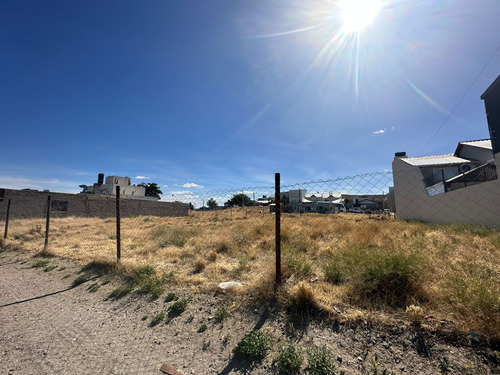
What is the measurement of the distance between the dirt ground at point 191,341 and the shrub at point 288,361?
0.09 meters

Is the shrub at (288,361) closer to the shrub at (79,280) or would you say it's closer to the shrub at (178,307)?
the shrub at (178,307)

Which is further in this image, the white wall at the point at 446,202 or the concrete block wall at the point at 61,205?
the concrete block wall at the point at 61,205

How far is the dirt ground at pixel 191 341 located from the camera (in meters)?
2.20

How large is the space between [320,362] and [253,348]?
2.47 feet

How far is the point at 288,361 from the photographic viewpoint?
2.23 metres

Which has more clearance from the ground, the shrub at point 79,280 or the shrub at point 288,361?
the shrub at point 288,361

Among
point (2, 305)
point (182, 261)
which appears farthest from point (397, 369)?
point (2, 305)

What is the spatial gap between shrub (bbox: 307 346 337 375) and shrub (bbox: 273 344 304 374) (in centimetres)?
11

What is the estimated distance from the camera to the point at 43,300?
167 inches

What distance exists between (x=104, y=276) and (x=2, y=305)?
65.7 inches

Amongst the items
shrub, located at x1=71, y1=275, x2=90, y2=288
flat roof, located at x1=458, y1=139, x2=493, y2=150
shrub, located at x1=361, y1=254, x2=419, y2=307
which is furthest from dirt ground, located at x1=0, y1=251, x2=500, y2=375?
flat roof, located at x1=458, y1=139, x2=493, y2=150

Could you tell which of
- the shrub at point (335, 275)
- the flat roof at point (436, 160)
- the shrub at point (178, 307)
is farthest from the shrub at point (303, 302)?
the flat roof at point (436, 160)

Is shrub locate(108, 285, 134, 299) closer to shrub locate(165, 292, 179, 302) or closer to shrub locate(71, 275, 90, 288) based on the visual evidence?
→ shrub locate(165, 292, 179, 302)

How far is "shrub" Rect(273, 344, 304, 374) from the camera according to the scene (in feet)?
7.18
